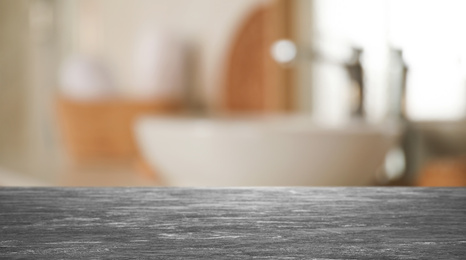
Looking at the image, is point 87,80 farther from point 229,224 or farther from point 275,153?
point 229,224

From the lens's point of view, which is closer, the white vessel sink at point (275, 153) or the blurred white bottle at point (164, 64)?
the white vessel sink at point (275, 153)

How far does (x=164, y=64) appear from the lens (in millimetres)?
1352

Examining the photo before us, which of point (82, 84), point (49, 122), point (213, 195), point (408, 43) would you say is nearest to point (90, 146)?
point (82, 84)

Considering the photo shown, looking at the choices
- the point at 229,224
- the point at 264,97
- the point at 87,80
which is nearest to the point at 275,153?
the point at 229,224

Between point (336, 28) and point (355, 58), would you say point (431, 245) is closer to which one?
point (355, 58)

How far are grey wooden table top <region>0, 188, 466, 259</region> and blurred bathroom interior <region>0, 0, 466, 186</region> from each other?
0.14 m

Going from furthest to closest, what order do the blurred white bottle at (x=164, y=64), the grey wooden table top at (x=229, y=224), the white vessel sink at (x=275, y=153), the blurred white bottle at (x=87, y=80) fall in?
1. the blurred white bottle at (x=164, y=64)
2. the blurred white bottle at (x=87, y=80)
3. the white vessel sink at (x=275, y=153)
4. the grey wooden table top at (x=229, y=224)

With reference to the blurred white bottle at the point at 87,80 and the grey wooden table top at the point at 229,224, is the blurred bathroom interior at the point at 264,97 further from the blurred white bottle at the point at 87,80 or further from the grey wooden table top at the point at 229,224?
the grey wooden table top at the point at 229,224

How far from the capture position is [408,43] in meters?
0.82

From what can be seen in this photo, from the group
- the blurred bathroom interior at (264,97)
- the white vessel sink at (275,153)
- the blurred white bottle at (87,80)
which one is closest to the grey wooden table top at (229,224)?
the blurred bathroom interior at (264,97)

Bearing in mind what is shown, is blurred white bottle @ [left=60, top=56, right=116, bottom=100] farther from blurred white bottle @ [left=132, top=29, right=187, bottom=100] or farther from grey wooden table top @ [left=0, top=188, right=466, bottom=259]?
grey wooden table top @ [left=0, top=188, right=466, bottom=259]

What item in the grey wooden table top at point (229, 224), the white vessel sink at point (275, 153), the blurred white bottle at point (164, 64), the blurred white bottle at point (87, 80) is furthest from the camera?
the blurred white bottle at point (164, 64)

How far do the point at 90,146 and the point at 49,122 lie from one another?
2.77ft

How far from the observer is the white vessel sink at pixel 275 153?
56 centimetres
